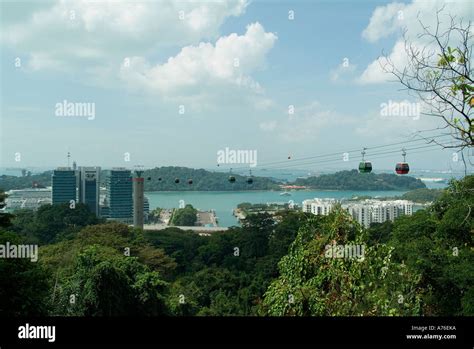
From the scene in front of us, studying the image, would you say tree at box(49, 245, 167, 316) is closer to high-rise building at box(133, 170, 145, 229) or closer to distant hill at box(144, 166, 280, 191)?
high-rise building at box(133, 170, 145, 229)

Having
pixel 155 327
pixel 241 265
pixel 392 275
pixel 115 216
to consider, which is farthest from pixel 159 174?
pixel 155 327

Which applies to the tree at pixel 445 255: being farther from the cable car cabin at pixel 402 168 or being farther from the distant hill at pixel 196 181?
the distant hill at pixel 196 181

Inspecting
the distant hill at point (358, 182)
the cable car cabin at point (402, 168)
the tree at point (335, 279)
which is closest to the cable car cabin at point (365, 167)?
the cable car cabin at point (402, 168)

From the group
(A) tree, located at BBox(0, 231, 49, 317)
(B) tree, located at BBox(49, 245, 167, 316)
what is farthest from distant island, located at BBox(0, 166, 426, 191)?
(A) tree, located at BBox(0, 231, 49, 317)

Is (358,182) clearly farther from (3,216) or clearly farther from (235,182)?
(3,216)

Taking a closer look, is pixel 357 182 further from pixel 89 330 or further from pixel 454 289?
pixel 89 330
